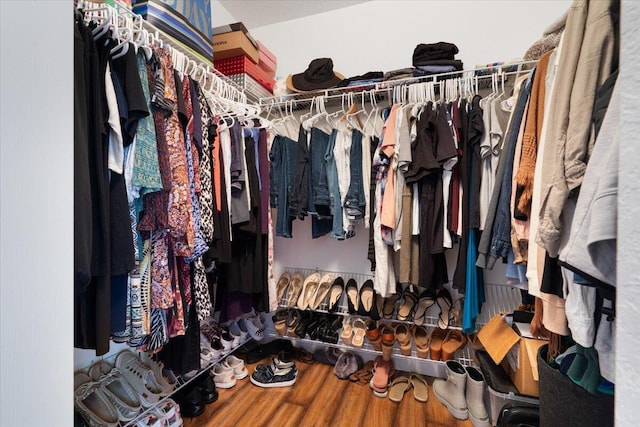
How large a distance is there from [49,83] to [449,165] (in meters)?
1.36

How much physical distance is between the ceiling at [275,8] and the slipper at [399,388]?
2524 millimetres

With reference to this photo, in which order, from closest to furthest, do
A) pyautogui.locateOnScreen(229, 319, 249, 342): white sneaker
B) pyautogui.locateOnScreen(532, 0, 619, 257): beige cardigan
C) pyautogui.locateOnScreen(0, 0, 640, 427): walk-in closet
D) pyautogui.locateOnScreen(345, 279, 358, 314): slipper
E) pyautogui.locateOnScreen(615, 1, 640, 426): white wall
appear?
pyautogui.locateOnScreen(615, 1, 640, 426): white wall → pyautogui.locateOnScreen(0, 0, 640, 427): walk-in closet → pyautogui.locateOnScreen(532, 0, 619, 257): beige cardigan → pyautogui.locateOnScreen(345, 279, 358, 314): slipper → pyautogui.locateOnScreen(229, 319, 249, 342): white sneaker

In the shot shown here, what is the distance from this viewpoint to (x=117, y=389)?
48.2 inches

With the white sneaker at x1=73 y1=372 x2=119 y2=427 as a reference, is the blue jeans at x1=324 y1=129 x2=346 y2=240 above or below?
above

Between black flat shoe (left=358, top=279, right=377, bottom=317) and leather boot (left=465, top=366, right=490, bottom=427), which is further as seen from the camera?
black flat shoe (left=358, top=279, right=377, bottom=317)

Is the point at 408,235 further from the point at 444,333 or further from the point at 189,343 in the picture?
the point at 189,343

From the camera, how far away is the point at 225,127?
1.26 meters

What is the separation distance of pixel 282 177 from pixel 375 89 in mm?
763

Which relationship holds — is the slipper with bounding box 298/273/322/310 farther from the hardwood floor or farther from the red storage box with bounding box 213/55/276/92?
the red storage box with bounding box 213/55/276/92

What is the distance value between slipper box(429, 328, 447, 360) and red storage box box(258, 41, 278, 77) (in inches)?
82.6

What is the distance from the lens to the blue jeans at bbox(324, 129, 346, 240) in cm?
155

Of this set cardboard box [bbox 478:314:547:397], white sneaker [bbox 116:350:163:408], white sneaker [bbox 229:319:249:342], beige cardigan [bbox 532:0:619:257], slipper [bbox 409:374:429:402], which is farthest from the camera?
white sneaker [bbox 229:319:249:342]

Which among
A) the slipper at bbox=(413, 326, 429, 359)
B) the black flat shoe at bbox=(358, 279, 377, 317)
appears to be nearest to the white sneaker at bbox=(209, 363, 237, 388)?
the black flat shoe at bbox=(358, 279, 377, 317)

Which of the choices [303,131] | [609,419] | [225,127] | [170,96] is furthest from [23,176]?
[303,131]
